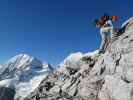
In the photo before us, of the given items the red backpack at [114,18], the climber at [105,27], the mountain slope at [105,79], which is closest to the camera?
the mountain slope at [105,79]

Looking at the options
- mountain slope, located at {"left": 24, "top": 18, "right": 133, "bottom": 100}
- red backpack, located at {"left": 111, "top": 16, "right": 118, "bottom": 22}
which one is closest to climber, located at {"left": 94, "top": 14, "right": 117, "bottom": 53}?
red backpack, located at {"left": 111, "top": 16, "right": 118, "bottom": 22}

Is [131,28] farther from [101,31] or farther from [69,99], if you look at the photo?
[69,99]

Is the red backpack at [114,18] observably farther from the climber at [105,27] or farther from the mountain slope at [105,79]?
the mountain slope at [105,79]

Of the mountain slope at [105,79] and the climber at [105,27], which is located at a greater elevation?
the climber at [105,27]

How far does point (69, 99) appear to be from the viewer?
32344 millimetres

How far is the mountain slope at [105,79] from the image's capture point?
24.6 m

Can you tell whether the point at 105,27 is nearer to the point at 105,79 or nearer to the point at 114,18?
the point at 114,18

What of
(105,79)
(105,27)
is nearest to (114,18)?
(105,27)

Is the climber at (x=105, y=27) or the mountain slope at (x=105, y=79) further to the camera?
the climber at (x=105, y=27)

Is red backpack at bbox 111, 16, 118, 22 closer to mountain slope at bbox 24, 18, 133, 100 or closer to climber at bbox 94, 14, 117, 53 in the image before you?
climber at bbox 94, 14, 117, 53

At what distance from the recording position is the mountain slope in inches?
967

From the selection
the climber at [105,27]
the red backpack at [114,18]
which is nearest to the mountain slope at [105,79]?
the climber at [105,27]

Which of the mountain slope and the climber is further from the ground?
the climber

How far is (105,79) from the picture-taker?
27703 mm
